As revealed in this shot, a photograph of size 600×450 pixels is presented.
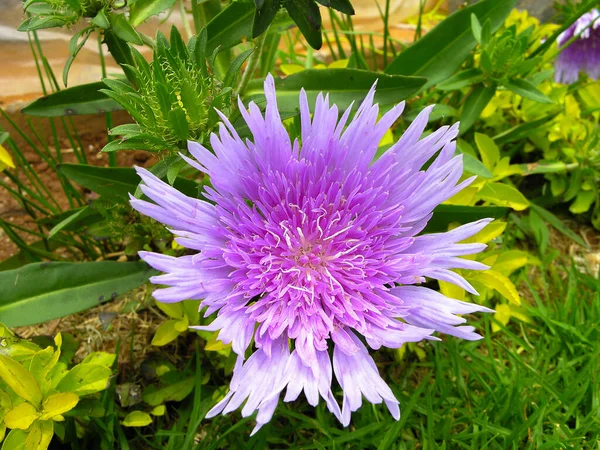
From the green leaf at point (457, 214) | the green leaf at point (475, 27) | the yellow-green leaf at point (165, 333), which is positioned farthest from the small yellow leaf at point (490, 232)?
the yellow-green leaf at point (165, 333)

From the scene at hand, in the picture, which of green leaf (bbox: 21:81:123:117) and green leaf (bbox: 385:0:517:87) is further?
green leaf (bbox: 385:0:517:87)

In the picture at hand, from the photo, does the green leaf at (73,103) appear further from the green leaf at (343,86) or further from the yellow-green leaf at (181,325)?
the yellow-green leaf at (181,325)

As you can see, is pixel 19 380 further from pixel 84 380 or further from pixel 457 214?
pixel 457 214

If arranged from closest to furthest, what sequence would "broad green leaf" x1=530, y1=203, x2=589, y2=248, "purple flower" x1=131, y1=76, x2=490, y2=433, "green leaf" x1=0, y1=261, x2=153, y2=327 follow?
"purple flower" x1=131, y1=76, x2=490, y2=433, "green leaf" x1=0, y1=261, x2=153, y2=327, "broad green leaf" x1=530, y1=203, x2=589, y2=248

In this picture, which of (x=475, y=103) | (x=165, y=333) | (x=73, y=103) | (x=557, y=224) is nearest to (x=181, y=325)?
(x=165, y=333)

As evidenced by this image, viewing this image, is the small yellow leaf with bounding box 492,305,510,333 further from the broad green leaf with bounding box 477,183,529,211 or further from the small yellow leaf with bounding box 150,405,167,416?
the small yellow leaf with bounding box 150,405,167,416

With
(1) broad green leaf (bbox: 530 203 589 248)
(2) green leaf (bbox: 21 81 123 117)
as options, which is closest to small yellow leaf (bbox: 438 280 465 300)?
(1) broad green leaf (bbox: 530 203 589 248)

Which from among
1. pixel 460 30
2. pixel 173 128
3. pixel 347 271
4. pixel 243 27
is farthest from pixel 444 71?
pixel 173 128

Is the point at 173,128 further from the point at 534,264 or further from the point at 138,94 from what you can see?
the point at 534,264

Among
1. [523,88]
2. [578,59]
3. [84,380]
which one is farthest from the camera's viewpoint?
[578,59]
